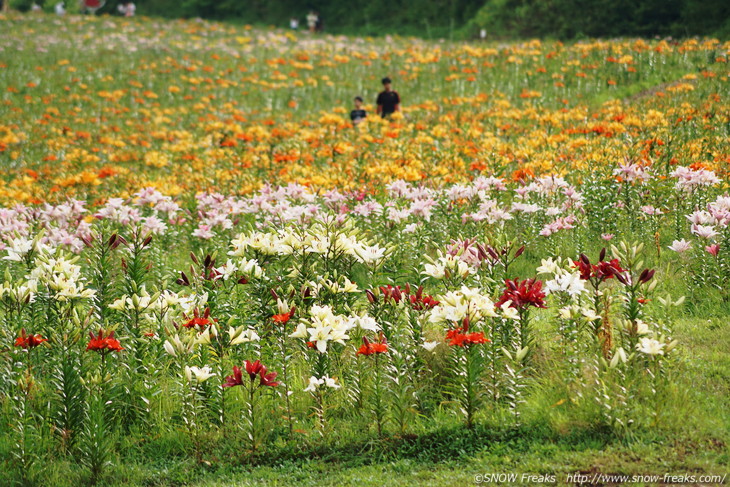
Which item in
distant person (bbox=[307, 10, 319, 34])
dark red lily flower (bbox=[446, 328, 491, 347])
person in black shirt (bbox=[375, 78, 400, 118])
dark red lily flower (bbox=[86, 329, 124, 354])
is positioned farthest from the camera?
distant person (bbox=[307, 10, 319, 34])

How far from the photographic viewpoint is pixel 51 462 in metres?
3.76

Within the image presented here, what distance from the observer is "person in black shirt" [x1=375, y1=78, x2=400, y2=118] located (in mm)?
14758

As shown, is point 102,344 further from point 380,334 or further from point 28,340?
point 380,334

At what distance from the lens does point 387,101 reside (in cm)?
1488

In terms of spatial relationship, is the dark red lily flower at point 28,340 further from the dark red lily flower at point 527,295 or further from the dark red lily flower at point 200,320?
the dark red lily flower at point 527,295

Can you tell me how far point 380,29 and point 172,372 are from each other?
29993 millimetres

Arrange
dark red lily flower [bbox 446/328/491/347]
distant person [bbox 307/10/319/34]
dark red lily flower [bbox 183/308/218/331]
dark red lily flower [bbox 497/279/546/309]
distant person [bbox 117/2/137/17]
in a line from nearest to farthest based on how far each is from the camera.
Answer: dark red lily flower [bbox 446/328/491/347] < dark red lily flower [bbox 497/279/546/309] < dark red lily flower [bbox 183/308/218/331] < distant person [bbox 307/10/319/34] < distant person [bbox 117/2/137/17]

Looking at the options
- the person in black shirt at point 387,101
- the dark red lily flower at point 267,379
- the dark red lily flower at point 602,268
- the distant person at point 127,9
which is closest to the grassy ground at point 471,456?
the dark red lily flower at point 267,379

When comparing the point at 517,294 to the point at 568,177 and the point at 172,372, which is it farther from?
the point at 568,177

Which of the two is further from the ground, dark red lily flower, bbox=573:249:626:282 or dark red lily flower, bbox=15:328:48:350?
dark red lily flower, bbox=573:249:626:282

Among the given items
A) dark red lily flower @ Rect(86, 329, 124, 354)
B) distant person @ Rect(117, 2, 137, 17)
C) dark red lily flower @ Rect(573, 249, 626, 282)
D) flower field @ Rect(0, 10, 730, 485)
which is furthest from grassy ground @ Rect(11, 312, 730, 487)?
distant person @ Rect(117, 2, 137, 17)

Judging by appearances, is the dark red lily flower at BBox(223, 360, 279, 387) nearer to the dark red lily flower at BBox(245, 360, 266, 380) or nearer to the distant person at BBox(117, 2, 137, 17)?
the dark red lily flower at BBox(245, 360, 266, 380)

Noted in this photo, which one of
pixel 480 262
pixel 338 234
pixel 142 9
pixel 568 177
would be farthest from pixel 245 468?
pixel 142 9

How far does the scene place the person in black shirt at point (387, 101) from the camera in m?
14.8
